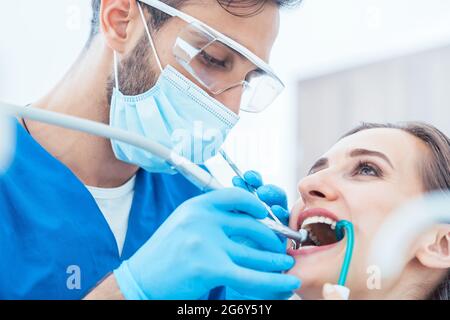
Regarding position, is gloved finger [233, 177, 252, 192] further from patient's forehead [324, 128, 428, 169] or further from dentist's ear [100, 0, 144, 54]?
dentist's ear [100, 0, 144, 54]

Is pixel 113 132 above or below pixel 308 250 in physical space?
above

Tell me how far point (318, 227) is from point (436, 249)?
0.22 m

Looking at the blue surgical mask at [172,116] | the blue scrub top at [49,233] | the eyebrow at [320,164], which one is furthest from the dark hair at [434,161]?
the blue scrub top at [49,233]

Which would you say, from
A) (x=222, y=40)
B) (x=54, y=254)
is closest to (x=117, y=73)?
(x=222, y=40)

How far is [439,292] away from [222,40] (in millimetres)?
630

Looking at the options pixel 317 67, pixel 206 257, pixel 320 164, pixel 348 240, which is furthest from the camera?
pixel 317 67

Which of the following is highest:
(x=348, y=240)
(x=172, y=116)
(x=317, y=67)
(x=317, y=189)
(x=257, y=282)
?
(x=317, y=67)

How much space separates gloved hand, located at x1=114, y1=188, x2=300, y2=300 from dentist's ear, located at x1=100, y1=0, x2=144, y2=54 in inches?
15.3

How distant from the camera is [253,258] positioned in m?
0.91

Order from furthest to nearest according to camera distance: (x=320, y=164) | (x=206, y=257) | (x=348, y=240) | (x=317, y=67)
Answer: (x=317, y=67) < (x=320, y=164) < (x=348, y=240) < (x=206, y=257)

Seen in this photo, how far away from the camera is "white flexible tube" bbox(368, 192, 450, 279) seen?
3.52 ft

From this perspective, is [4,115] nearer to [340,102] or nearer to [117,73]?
[117,73]

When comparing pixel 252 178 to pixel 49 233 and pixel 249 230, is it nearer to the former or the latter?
pixel 249 230

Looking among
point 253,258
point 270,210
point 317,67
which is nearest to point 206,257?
point 253,258
